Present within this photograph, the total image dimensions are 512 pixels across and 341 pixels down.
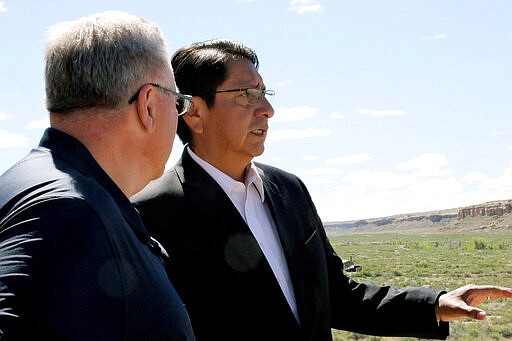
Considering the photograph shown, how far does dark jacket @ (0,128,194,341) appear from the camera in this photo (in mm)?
1296

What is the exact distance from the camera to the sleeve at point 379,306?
2.99 metres

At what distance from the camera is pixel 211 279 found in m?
2.59

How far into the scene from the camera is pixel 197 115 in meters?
2.96

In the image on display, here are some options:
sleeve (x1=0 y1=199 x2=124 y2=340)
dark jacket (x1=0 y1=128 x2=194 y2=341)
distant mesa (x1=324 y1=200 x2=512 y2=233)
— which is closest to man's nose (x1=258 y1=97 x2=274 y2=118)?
dark jacket (x1=0 y1=128 x2=194 y2=341)

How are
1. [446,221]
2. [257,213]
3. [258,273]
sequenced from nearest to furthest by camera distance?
1. [258,273]
2. [257,213]
3. [446,221]

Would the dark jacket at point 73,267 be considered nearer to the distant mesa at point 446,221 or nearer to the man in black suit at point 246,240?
the man in black suit at point 246,240

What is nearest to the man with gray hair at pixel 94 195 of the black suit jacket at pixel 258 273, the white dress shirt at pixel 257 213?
the black suit jacket at pixel 258 273

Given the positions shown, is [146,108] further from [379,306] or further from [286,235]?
[379,306]

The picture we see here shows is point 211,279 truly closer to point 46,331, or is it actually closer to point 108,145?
point 108,145

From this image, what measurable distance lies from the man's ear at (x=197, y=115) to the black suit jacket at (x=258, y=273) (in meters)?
0.11

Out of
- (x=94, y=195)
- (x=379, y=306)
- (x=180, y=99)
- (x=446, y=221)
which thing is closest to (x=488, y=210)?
(x=446, y=221)

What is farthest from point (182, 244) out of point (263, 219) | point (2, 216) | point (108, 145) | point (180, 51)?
point (2, 216)

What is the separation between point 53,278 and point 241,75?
1784mm

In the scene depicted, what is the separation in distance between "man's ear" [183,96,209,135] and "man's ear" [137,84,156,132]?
3.99 ft
